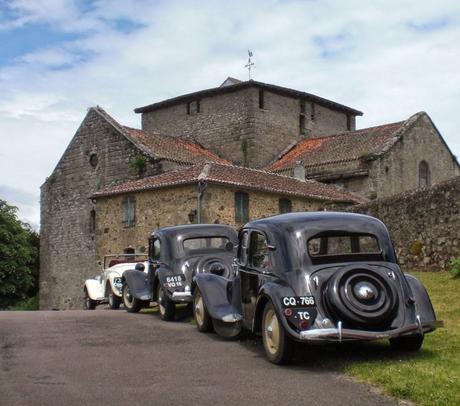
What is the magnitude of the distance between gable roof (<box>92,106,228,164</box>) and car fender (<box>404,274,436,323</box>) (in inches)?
1078

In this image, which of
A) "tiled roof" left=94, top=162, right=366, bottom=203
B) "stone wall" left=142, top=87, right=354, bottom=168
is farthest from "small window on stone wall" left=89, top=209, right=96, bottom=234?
"stone wall" left=142, top=87, right=354, bottom=168

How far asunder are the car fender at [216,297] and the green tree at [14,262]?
35.3m

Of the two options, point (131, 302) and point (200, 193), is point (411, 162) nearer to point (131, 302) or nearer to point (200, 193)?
point (200, 193)

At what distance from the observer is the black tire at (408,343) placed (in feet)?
28.2

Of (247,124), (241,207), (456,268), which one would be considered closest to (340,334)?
(456,268)

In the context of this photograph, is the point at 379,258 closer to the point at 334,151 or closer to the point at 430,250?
the point at 430,250

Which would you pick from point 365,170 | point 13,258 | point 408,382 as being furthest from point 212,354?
point 13,258

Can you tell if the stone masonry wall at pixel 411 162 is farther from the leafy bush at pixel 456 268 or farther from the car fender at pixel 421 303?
the car fender at pixel 421 303

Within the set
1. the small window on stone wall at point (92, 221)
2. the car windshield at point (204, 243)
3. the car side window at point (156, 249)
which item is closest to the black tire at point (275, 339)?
the car windshield at point (204, 243)

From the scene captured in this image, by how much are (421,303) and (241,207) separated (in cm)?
2184

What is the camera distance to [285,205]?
31.9m

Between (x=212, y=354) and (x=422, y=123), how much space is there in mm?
32801

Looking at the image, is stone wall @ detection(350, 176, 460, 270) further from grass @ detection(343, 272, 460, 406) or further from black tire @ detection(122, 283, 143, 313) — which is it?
grass @ detection(343, 272, 460, 406)

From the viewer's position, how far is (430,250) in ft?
59.5
